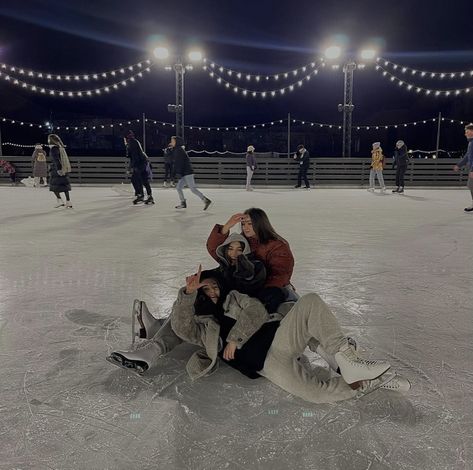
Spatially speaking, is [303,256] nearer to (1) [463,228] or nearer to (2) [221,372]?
(2) [221,372]

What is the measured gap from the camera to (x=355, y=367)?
1.76 m

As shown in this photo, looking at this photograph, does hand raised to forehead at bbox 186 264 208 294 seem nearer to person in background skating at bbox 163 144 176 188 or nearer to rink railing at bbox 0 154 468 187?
person in background skating at bbox 163 144 176 188

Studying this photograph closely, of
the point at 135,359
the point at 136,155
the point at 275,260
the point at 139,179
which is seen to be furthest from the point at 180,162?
the point at 135,359

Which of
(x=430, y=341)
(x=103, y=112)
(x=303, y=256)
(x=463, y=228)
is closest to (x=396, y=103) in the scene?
(x=103, y=112)

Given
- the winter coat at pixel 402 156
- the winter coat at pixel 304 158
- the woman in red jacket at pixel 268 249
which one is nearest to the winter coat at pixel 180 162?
the woman in red jacket at pixel 268 249

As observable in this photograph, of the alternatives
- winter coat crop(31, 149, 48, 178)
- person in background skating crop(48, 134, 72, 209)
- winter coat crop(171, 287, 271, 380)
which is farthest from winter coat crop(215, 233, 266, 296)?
winter coat crop(31, 149, 48, 178)

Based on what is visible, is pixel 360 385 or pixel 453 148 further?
pixel 453 148

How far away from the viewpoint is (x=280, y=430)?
1614 mm

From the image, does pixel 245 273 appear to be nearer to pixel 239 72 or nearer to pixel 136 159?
pixel 136 159

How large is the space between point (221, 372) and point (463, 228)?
545cm

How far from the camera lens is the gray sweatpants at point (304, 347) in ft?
5.93

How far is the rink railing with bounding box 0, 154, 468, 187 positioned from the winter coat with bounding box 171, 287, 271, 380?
51.3 feet

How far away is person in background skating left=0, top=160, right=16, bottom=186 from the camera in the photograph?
52.9ft

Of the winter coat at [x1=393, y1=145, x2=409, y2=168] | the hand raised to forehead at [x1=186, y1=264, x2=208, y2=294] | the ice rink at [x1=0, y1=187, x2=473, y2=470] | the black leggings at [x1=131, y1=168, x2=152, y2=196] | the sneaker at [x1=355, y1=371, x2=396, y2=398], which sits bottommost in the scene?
the ice rink at [x1=0, y1=187, x2=473, y2=470]
